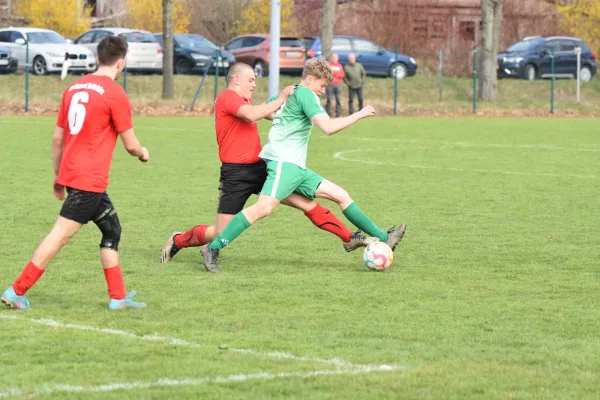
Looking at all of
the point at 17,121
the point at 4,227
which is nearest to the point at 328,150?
the point at 17,121

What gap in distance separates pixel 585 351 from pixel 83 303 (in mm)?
3300

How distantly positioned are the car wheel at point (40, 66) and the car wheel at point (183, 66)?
5.69m

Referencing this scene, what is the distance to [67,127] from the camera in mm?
7691

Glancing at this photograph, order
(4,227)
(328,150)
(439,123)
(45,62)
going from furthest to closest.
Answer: (45,62) → (439,123) → (328,150) → (4,227)

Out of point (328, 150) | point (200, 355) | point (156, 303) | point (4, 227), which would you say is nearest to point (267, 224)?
point (4, 227)

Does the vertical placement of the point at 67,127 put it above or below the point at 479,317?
above

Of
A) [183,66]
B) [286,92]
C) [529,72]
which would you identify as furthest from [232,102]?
[529,72]

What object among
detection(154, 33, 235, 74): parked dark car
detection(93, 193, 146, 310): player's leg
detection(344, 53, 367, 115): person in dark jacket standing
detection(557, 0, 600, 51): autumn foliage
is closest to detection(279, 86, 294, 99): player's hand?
detection(93, 193, 146, 310): player's leg

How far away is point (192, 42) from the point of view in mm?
42906

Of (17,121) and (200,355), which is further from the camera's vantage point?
(17,121)

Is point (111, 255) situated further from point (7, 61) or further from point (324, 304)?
point (7, 61)

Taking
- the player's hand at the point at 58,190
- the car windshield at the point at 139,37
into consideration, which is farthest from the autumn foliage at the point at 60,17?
the player's hand at the point at 58,190

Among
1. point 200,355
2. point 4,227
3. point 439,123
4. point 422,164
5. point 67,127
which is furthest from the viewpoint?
point 439,123

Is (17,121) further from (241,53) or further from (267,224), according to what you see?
(267,224)
